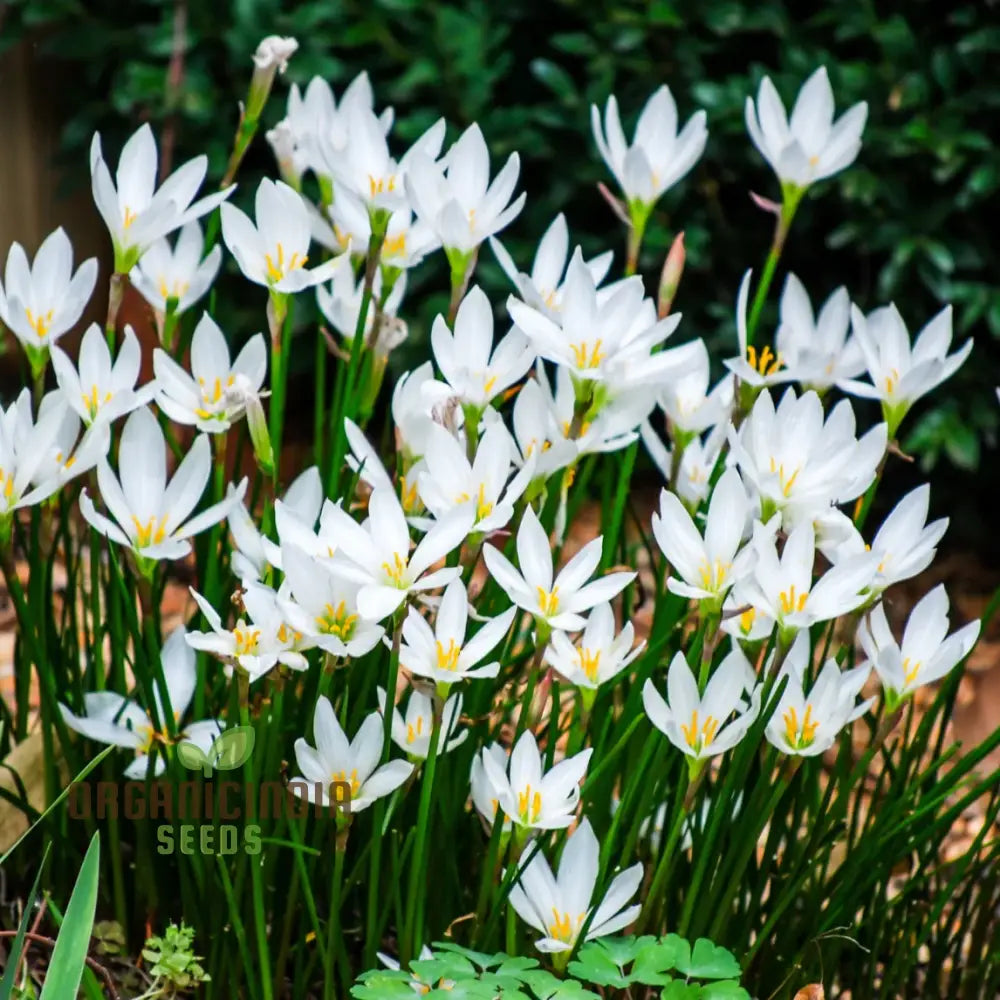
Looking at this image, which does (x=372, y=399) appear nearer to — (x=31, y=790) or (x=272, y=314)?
(x=272, y=314)

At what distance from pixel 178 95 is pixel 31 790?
195 cm

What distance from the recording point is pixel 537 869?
1016 millimetres

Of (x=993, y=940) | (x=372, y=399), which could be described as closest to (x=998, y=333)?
(x=993, y=940)

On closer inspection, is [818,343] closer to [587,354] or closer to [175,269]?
[587,354]

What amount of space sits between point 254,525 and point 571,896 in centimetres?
36

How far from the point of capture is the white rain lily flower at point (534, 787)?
963 millimetres

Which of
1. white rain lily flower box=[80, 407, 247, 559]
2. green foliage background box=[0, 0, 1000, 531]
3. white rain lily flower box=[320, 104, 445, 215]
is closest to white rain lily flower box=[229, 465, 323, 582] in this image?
white rain lily flower box=[80, 407, 247, 559]

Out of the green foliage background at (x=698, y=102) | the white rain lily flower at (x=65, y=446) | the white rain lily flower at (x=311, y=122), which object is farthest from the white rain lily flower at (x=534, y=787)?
the green foliage background at (x=698, y=102)

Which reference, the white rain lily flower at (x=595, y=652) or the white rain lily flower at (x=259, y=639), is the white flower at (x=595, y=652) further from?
the white rain lily flower at (x=259, y=639)

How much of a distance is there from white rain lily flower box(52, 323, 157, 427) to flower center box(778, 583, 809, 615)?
0.49 m

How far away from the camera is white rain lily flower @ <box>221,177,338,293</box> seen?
3.62 ft

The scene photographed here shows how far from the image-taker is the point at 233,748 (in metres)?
1.02

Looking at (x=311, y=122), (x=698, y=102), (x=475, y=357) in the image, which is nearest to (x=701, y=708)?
(x=475, y=357)

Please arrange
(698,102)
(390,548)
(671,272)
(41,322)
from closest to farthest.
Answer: (390,548) < (41,322) < (671,272) < (698,102)
